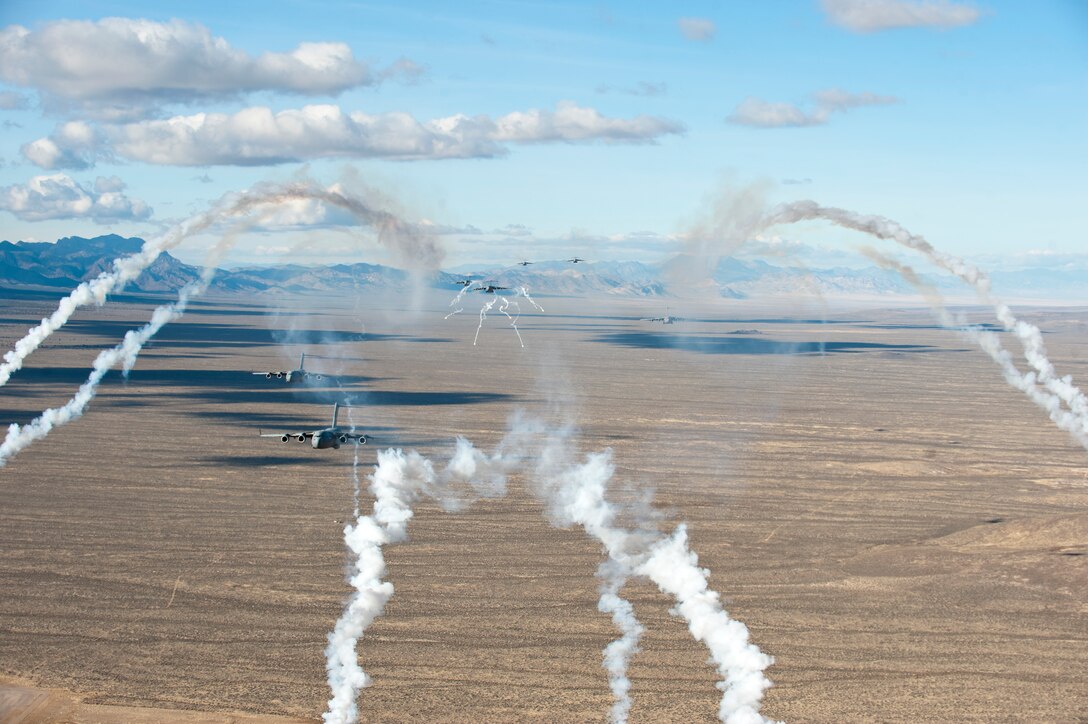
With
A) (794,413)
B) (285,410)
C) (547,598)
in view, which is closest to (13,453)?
(285,410)

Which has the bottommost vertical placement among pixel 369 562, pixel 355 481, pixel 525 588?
pixel 369 562

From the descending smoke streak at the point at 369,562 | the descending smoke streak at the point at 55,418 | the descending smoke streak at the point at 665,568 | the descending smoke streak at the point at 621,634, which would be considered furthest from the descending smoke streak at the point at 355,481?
the descending smoke streak at the point at 621,634

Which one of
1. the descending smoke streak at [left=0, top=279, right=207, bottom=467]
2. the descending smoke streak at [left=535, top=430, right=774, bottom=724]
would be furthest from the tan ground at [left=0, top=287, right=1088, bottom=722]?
the descending smoke streak at [left=0, top=279, right=207, bottom=467]

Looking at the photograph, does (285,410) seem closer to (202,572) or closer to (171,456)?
(171,456)

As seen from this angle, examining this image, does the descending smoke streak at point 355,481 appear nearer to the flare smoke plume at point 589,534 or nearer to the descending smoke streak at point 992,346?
the flare smoke plume at point 589,534

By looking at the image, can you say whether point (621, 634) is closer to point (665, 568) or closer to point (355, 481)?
point (665, 568)

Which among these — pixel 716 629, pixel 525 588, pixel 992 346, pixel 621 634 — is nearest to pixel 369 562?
pixel 525 588

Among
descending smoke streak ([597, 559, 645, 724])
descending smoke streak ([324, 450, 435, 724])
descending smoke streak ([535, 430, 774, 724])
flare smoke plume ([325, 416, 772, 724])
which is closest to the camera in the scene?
descending smoke streak ([597, 559, 645, 724])

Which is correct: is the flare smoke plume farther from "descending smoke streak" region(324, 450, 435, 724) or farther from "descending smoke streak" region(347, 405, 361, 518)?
"descending smoke streak" region(347, 405, 361, 518)
